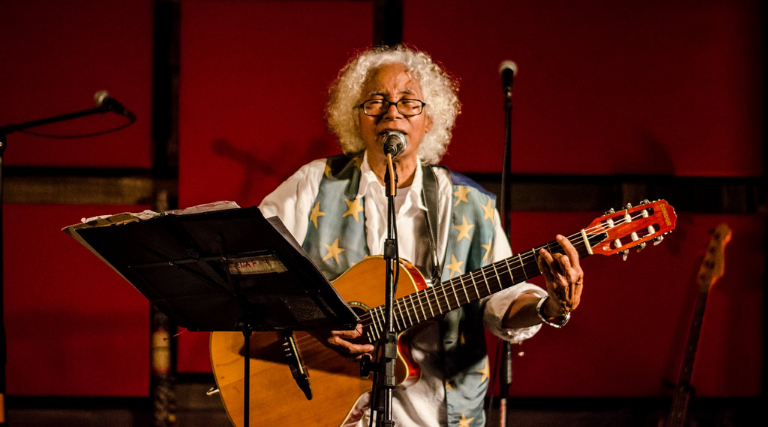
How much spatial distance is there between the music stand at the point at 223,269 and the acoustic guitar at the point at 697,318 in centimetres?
203

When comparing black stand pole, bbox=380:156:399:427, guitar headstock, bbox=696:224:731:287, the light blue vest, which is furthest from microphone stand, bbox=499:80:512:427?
guitar headstock, bbox=696:224:731:287

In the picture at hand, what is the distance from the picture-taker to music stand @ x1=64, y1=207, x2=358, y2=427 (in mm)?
1494

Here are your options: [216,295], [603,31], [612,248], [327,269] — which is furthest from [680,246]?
[216,295]

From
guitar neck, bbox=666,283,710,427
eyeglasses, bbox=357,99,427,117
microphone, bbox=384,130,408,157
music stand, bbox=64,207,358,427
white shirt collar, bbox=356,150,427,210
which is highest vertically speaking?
eyeglasses, bbox=357,99,427,117

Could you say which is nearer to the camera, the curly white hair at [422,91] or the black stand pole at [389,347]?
the black stand pole at [389,347]

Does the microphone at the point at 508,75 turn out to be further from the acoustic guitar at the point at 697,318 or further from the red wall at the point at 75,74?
the red wall at the point at 75,74

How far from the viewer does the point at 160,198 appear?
10.4 ft

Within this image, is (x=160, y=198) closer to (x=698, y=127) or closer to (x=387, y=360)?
(x=387, y=360)

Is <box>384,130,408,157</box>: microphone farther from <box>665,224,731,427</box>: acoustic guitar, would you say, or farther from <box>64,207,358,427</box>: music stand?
<box>665,224,731,427</box>: acoustic guitar

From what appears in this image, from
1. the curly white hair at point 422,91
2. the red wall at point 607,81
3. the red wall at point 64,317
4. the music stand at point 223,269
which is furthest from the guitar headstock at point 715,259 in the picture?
the red wall at point 64,317

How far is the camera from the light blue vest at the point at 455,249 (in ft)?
7.32

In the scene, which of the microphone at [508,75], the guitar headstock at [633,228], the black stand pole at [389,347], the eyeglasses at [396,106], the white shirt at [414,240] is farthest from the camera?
the microphone at [508,75]

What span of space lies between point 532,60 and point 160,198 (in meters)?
2.12

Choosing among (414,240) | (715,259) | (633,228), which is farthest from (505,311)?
(715,259)
